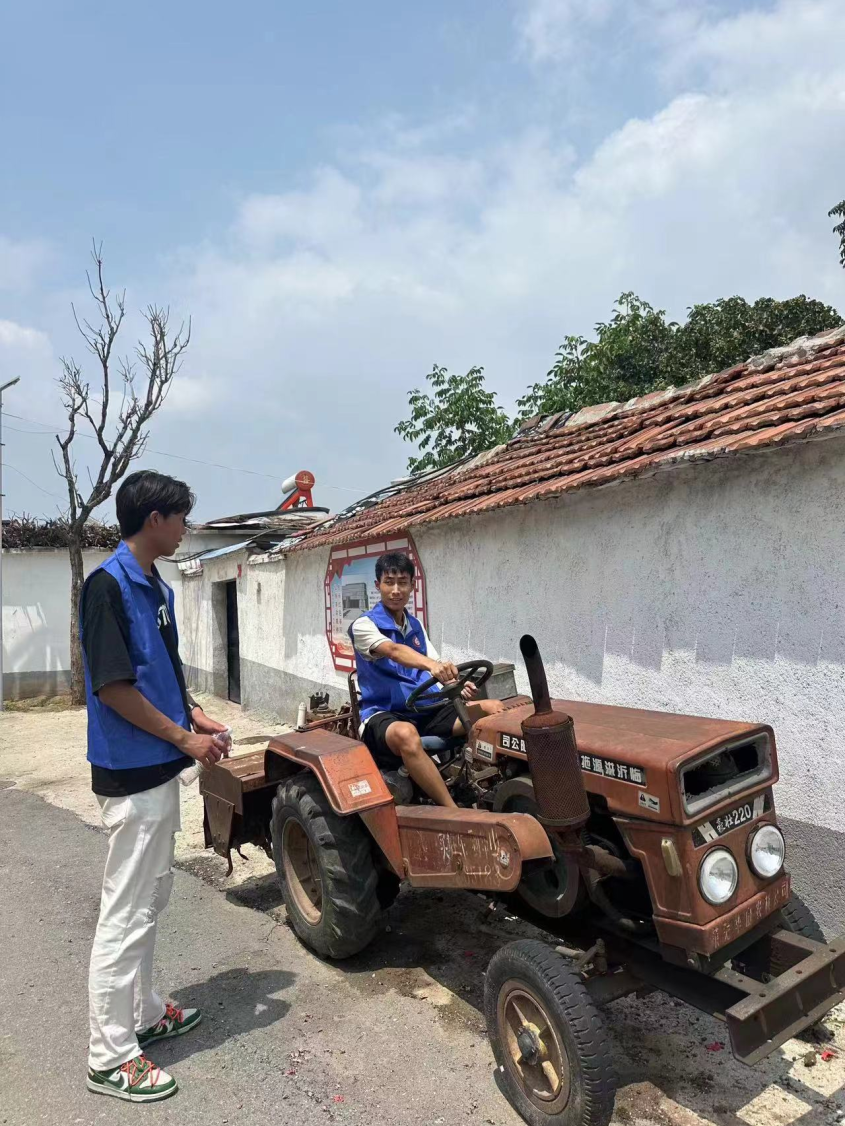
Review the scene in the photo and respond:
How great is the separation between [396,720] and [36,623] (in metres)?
13.7

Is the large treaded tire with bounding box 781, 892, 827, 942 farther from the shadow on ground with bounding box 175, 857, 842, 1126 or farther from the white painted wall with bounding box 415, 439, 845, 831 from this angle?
the white painted wall with bounding box 415, 439, 845, 831

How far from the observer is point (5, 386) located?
13211mm

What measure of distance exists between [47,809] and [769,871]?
591 cm

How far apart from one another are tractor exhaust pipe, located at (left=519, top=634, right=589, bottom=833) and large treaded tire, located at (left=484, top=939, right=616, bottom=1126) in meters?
0.46

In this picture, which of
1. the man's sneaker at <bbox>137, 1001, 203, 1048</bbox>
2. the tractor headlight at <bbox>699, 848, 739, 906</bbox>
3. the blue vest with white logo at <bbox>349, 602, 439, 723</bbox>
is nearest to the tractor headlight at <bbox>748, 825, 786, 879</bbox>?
the tractor headlight at <bbox>699, 848, 739, 906</bbox>

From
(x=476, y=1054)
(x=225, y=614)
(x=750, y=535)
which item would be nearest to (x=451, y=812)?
(x=476, y=1054)

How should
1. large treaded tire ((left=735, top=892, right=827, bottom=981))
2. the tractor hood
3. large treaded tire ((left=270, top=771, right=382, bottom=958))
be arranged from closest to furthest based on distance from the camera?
the tractor hood → large treaded tire ((left=735, top=892, right=827, bottom=981)) → large treaded tire ((left=270, top=771, right=382, bottom=958))

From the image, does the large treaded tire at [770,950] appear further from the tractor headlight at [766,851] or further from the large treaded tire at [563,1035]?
the large treaded tire at [563,1035]

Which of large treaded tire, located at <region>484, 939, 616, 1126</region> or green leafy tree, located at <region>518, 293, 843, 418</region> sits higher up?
green leafy tree, located at <region>518, 293, 843, 418</region>

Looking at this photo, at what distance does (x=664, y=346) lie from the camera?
42.7 feet

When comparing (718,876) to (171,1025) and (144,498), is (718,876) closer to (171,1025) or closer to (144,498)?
(171,1025)

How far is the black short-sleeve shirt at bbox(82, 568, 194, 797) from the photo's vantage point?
2557 millimetres

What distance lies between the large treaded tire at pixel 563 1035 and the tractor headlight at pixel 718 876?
0.49 metres

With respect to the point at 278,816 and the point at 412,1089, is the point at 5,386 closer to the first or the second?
the point at 278,816
